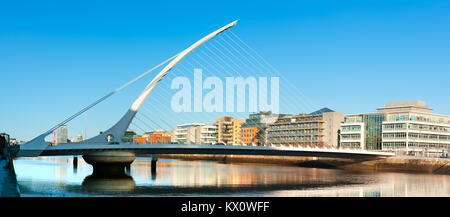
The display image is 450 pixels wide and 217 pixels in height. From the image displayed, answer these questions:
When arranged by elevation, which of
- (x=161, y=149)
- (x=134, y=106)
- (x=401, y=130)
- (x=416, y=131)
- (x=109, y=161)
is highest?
(x=134, y=106)

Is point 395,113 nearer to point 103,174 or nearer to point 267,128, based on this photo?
point 267,128

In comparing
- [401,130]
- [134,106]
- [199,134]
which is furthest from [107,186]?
[199,134]

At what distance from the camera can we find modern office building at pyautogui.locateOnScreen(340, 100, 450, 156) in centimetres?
7694

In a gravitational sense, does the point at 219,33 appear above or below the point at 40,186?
above

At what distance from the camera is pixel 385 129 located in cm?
8069

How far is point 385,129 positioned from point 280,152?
36755 mm

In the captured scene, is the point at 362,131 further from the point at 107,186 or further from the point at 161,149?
the point at 107,186

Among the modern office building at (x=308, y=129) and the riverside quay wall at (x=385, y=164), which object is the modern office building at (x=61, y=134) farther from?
the modern office building at (x=308, y=129)

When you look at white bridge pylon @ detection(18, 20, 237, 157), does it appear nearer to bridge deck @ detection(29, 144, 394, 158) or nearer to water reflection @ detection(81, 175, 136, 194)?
bridge deck @ detection(29, 144, 394, 158)

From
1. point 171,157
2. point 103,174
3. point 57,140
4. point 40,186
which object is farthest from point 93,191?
point 171,157

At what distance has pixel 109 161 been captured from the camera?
144 ft

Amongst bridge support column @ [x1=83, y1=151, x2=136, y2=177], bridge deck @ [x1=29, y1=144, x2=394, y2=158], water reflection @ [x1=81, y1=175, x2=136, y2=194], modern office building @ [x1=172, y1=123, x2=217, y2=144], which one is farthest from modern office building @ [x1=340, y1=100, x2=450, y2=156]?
water reflection @ [x1=81, y1=175, x2=136, y2=194]

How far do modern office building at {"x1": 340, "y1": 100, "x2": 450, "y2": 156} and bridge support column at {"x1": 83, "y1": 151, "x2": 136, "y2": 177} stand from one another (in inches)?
1849

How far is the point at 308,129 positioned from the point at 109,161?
62.3m
